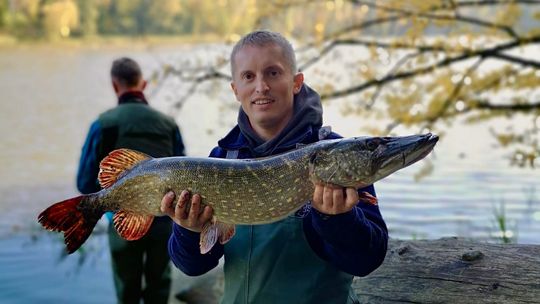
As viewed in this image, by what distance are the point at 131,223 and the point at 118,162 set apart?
0.23 m

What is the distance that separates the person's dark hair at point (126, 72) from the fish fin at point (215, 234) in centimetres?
288

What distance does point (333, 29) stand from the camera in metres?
8.20

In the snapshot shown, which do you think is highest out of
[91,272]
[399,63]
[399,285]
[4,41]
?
[4,41]

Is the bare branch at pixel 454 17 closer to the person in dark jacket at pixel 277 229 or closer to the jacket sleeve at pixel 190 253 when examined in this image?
the person in dark jacket at pixel 277 229

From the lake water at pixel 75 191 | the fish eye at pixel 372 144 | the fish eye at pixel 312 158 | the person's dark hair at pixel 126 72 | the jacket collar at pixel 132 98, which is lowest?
the lake water at pixel 75 191

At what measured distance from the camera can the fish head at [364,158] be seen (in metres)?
2.01

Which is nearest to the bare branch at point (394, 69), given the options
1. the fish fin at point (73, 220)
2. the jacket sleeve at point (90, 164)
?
the jacket sleeve at point (90, 164)

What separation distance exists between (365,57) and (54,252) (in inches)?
182

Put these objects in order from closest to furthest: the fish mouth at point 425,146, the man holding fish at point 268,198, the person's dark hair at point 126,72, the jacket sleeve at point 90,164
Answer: the fish mouth at point 425,146 → the man holding fish at point 268,198 → the jacket sleeve at point 90,164 → the person's dark hair at point 126,72

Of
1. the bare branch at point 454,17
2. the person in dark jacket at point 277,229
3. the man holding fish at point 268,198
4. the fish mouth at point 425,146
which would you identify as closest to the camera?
the fish mouth at point 425,146

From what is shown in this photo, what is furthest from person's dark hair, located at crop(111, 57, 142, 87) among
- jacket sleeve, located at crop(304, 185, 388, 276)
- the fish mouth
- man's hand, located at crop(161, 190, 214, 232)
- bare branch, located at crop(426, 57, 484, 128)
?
bare branch, located at crop(426, 57, 484, 128)

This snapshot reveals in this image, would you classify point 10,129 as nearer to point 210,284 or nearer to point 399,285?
point 210,284

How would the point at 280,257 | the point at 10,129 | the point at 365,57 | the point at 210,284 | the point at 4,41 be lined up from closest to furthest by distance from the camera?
1. the point at 280,257
2. the point at 210,284
3. the point at 365,57
4. the point at 10,129
5. the point at 4,41

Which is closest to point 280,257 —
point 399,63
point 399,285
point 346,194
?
point 346,194
